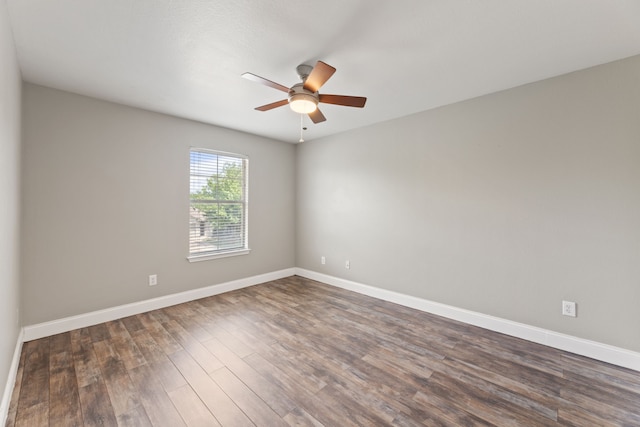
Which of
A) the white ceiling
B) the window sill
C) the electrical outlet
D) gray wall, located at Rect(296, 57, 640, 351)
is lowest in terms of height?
the electrical outlet

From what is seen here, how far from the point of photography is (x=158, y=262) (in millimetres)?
3400

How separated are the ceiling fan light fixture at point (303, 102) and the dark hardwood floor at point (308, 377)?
2145mm

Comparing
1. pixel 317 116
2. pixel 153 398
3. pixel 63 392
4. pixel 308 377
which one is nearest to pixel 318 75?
pixel 317 116

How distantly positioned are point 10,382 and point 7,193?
1.29m

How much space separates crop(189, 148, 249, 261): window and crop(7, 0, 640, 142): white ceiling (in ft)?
3.77

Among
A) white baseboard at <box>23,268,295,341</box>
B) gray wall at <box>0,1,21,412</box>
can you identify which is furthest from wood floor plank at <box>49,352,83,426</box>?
white baseboard at <box>23,268,295,341</box>

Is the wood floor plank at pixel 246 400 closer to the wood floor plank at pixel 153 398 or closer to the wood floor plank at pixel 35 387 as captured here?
the wood floor plank at pixel 153 398

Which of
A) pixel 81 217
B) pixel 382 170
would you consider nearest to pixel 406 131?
pixel 382 170

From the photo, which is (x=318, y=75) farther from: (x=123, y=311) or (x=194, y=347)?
(x=123, y=311)

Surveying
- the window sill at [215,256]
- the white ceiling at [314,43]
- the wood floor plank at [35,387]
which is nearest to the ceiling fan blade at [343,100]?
the white ceiling at [314,43]

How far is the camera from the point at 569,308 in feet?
7.86

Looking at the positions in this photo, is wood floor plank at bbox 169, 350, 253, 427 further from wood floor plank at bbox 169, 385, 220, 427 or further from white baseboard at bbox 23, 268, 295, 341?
white baseboard at bbox 23, 268, 295, 341

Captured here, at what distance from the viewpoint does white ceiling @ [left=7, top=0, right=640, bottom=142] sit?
5.44 ft

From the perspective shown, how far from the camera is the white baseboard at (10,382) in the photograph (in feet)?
5.08
